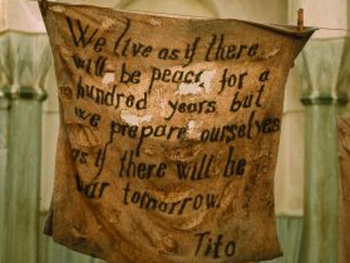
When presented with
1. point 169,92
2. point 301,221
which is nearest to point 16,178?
point 301,221

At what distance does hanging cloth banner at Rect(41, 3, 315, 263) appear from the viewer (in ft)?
18.5

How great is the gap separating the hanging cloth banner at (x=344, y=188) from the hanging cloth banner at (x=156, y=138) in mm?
1129

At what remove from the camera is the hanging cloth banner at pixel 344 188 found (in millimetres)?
6781

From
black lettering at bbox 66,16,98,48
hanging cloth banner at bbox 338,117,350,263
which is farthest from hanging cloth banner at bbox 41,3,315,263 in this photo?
hanging cloth banner at bbox 338,117,350,263

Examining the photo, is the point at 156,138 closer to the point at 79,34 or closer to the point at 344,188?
the point at 79,34

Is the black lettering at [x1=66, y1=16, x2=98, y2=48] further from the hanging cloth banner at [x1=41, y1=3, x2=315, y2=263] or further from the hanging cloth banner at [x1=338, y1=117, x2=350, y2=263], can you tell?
the hanging cloth banner at [x1=338, y1=117, x2=350, y2=263]

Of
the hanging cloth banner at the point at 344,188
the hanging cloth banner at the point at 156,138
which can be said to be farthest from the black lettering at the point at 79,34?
the hanging cloth banner at the point at 344,188

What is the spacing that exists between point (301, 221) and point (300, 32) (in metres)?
3.41

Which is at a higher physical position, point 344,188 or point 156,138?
point 156,138

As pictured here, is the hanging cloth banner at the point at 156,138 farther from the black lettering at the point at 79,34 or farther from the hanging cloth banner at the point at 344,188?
the hanging cloth banner at the point at 344,188

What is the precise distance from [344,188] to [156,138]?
1.86 meters

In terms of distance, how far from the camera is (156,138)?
5.71 m

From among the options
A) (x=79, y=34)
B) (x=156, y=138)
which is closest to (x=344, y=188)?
(x=156, y=138)

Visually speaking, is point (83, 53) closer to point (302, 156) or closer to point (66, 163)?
point (66, 163)
